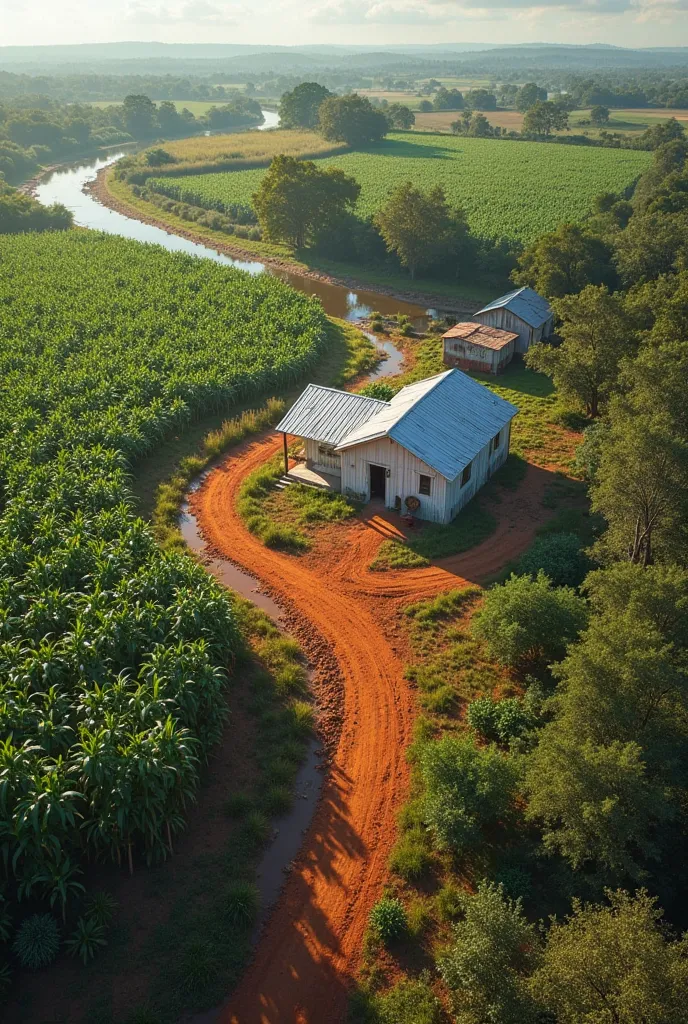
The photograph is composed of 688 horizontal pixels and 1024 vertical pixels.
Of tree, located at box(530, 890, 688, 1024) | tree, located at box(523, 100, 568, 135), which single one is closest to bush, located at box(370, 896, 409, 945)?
tree, located at box(530, 890, 688, 1024)

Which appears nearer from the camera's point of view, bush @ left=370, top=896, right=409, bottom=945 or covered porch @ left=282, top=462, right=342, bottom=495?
bush @ left=370, top=896, right=409, bottom=945

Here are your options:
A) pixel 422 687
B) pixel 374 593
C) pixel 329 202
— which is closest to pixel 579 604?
pixel 422 687

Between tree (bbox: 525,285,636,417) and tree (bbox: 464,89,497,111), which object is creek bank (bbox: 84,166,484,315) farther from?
tree (bbox: 464,89,497,111)

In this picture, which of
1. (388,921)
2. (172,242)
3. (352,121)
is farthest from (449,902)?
(352,121)

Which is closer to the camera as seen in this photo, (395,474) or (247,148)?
(395,474)

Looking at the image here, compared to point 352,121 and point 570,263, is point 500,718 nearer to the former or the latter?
point 570,263

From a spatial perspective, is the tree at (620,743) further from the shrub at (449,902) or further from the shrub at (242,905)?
the shrub at (242,905)
